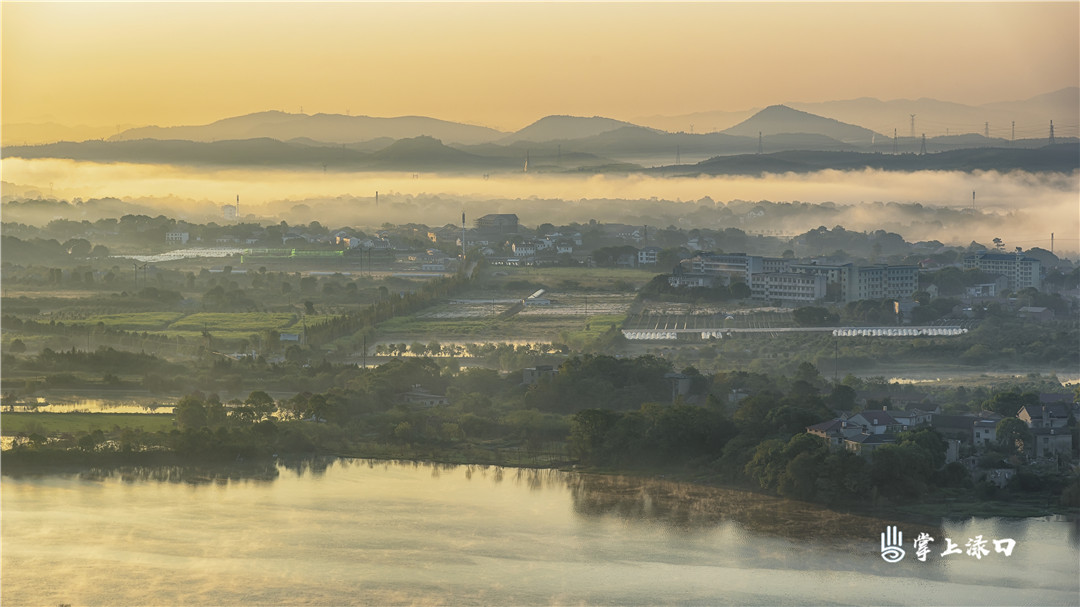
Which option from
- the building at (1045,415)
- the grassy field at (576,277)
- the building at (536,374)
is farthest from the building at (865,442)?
the grassy field at (576,277)

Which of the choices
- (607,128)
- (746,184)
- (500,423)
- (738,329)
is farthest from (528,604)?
(746,184)

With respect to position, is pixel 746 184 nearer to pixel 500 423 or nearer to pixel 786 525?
pixel 500 423

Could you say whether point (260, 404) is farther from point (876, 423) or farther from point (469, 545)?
point (876, 423)

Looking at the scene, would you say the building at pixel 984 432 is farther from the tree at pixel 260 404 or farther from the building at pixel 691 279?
the building at pixel 691 279

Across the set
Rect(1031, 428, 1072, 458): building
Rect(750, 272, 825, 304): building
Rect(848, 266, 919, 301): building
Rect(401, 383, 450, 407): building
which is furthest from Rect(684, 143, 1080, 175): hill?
Rect(1031, 428, 1072, 458): building

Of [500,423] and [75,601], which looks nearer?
[75,601]

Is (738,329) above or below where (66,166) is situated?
below

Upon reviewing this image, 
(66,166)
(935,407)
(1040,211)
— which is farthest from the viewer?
(66,166)
